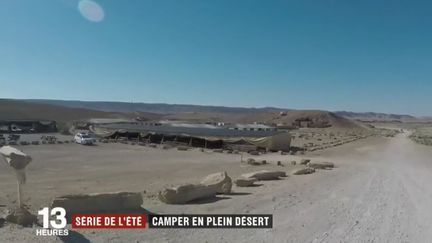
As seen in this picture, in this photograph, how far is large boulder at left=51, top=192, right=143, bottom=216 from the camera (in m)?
10.2

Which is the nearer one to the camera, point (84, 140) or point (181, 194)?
point (181, 194)

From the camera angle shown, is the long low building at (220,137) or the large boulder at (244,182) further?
the long low building at (220,137)

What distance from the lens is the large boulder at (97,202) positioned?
1023 centimetres

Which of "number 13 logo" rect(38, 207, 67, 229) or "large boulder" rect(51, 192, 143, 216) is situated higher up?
"large boulder" rect(51, 192, 143, 216)

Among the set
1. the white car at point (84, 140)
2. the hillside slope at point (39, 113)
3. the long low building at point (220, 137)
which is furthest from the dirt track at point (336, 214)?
the hillside slope at point (39, 113)

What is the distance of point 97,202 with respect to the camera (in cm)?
1053

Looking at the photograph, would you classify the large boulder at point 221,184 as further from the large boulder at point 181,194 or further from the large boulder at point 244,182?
the large boulder at point 244,182

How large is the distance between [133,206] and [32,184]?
10.8 m

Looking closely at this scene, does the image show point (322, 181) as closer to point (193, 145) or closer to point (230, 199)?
point (230, 199)

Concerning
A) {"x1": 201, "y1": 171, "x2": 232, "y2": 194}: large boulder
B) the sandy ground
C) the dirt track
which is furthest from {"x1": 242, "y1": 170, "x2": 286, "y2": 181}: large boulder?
{"x1": 201, "y1": 171, "x2": 232, "y2": 194}: large boulder

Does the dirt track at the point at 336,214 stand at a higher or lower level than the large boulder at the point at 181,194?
lower

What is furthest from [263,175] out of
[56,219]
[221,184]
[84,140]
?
[84,140]

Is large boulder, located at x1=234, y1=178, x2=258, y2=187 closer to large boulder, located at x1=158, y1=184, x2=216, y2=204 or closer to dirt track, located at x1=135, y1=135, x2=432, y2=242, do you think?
dirt track, located at x1=135, y1=135, x2=432, y2=242

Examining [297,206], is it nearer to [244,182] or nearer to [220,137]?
[244,182]
